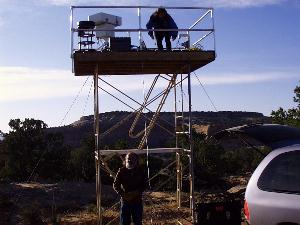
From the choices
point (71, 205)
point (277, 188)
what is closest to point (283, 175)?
point (277, 188)

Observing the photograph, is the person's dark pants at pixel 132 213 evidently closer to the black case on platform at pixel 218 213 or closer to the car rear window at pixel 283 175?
the black case on platform at pixel 218 213

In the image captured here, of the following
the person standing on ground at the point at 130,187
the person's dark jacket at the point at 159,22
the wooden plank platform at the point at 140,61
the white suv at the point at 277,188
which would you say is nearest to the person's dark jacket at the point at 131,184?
the person standing on ground at the point at 130,187

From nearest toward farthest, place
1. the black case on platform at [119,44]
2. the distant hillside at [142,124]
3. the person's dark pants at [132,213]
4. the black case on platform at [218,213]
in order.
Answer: the black case on platform at [218,213]
the person's dark pants at [132,213]
the black case on platform at [119,44]
the distant hillside at [142,124]

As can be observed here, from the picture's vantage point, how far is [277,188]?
6.42m

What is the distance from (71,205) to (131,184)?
336 inches

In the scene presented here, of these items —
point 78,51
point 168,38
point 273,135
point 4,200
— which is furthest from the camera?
point 4,200

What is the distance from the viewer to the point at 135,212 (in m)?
9.29

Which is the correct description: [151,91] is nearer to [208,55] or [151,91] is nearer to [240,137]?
[208,55]

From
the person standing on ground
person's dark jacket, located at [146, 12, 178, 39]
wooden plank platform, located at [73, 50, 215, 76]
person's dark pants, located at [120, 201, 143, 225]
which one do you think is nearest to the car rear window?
the person standing on ground

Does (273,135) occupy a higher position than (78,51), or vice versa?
(78,51)

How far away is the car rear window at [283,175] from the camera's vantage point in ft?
20.7

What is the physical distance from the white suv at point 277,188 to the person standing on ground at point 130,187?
8.99ft

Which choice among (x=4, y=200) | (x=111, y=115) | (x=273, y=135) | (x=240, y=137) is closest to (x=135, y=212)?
(x=240, y=137)

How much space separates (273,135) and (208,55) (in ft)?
15.8
